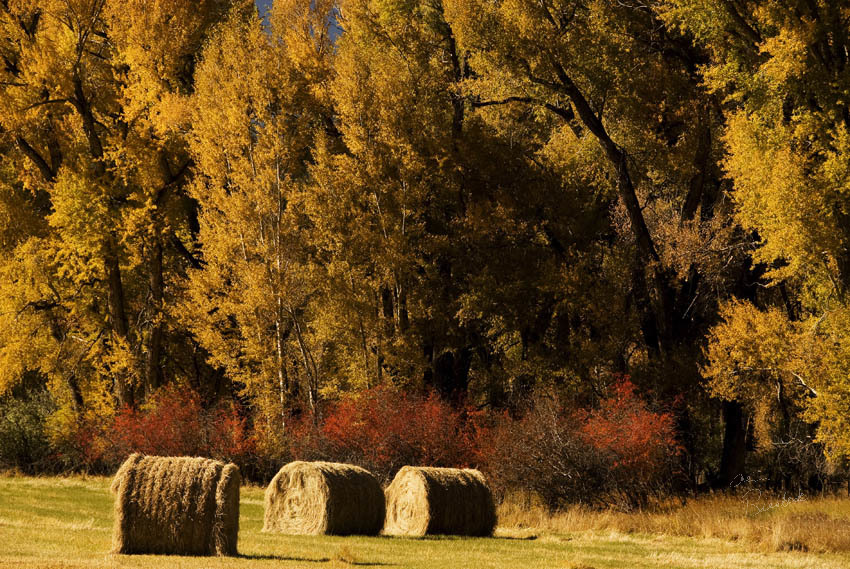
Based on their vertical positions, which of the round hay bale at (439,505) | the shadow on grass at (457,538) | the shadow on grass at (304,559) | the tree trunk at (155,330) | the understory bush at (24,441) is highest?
the tree trunk at (155,330)

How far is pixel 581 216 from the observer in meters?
35.0

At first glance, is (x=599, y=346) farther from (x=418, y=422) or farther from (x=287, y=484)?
(x=287, y=484)

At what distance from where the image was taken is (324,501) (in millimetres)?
19312

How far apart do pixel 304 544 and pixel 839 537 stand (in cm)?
893

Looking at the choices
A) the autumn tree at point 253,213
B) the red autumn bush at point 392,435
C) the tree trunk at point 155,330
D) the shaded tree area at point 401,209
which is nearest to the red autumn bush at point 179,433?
the shaded tree area at point 401,209

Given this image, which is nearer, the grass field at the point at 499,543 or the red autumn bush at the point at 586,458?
the grass field at the point at 499,543

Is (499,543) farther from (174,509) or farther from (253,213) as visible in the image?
(253,213)

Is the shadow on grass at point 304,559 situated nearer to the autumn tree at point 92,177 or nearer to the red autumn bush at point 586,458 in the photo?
the red autumn bush at point 586,458

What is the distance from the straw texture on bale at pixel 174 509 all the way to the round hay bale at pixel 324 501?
4168mm

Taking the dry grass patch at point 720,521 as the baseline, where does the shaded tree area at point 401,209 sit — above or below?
above

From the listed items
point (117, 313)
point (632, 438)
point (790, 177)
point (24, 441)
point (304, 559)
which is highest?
point (790, 177)

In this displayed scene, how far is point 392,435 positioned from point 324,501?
8.78 meters

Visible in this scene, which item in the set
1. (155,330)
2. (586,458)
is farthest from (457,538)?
(155,330)

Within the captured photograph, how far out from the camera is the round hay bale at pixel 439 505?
65.4 ft
